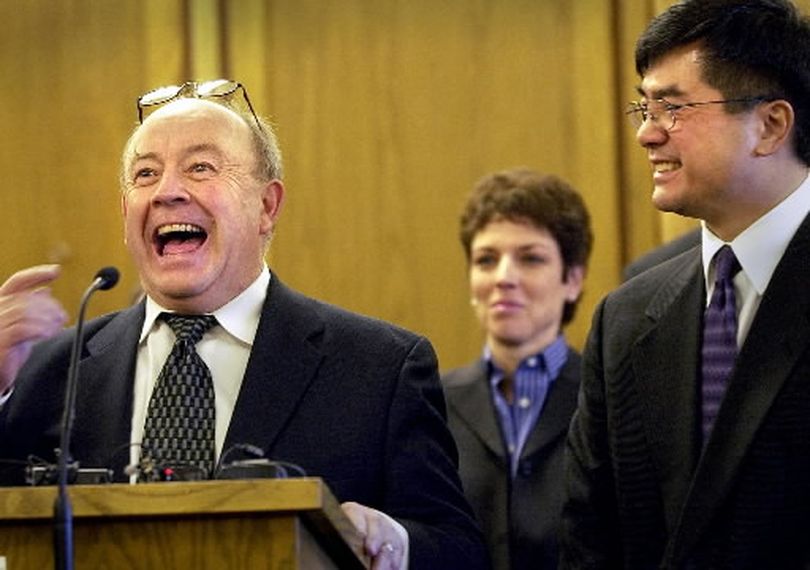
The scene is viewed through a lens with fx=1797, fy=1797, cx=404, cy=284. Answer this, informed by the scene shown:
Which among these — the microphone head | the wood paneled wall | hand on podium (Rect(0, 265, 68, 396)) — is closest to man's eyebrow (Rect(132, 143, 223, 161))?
hand on podium (Rect(0, 265, 68, 396))

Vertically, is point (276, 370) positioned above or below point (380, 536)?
above

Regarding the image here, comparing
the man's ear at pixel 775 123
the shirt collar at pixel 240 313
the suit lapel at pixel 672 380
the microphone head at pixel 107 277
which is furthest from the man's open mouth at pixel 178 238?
the man's ear at pixel 775 123

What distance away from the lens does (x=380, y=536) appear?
2709mm

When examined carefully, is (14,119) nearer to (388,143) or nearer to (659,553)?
(388,143)

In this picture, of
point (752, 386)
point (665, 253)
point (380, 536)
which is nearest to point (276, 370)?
point (380, 536)

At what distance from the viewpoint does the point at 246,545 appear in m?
2.29

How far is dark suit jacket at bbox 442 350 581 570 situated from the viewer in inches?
148

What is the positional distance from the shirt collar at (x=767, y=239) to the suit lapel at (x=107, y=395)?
1023 millimetres

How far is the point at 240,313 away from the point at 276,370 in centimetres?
19

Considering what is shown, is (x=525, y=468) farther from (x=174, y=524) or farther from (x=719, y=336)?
(x=174, y=524)

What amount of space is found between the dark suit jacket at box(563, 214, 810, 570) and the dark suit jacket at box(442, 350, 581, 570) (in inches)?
24.3

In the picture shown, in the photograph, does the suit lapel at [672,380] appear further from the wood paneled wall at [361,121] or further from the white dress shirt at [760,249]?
the wood paneled wall at [361,121]

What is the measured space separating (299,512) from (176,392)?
2.66 feet

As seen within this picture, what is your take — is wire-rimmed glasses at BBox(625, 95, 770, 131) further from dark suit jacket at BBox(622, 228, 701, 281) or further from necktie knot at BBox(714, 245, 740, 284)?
dark suit jacket at BBox(622, 228, 701, 281)
